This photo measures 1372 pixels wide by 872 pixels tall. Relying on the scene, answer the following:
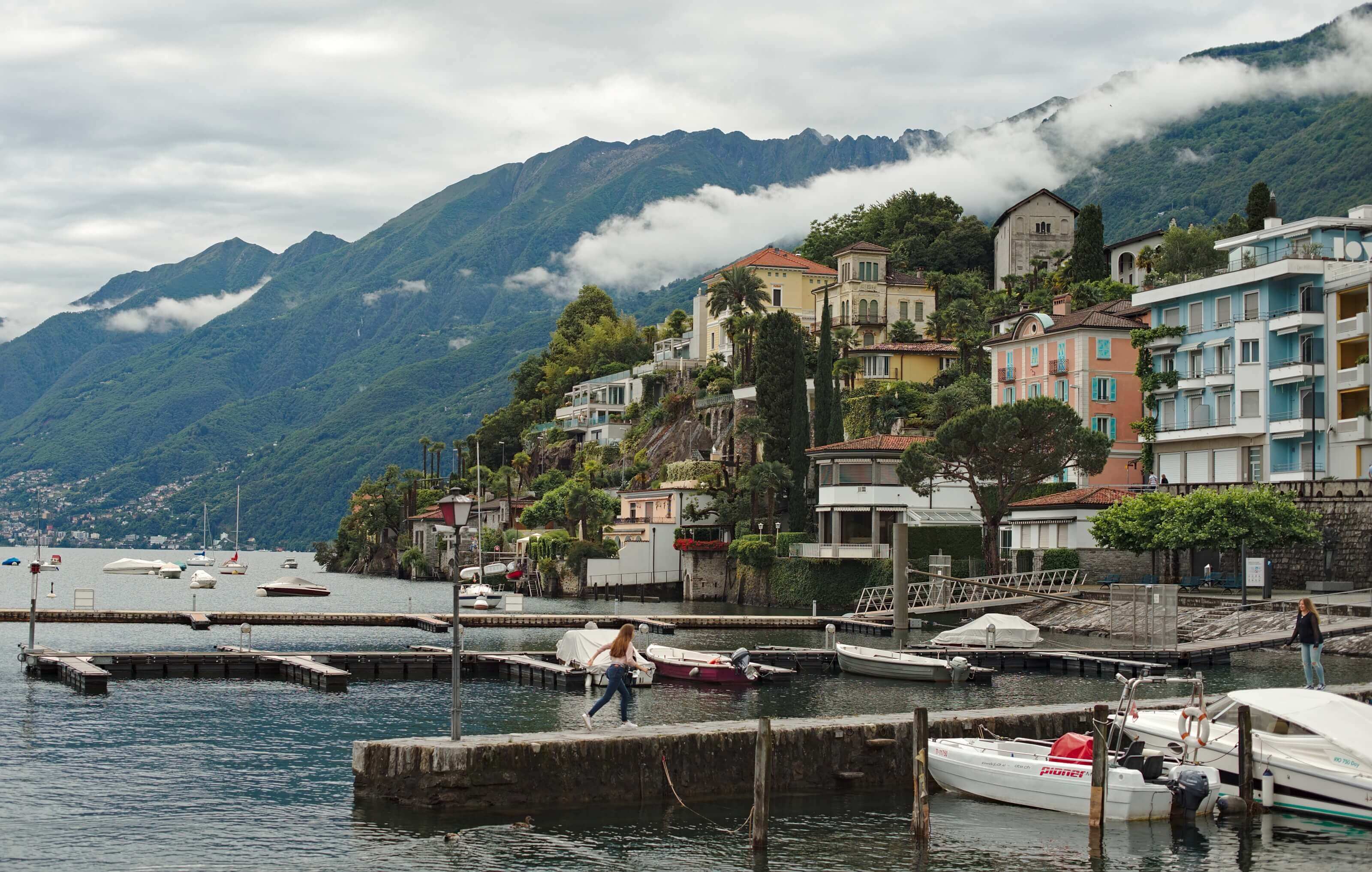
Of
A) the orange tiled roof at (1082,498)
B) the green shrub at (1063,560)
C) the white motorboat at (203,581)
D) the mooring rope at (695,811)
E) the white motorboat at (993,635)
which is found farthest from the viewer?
the white motorboat at (203,581)

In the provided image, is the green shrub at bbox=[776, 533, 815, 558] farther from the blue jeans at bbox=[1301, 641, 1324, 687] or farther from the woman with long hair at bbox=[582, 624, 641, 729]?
the woman with long hair at bbox=[582, 624, 641, 729]

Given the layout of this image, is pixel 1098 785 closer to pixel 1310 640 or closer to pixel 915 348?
pixel 1310 640

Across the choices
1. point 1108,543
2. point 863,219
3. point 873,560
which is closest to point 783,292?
point 863,219

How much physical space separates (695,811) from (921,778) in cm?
405

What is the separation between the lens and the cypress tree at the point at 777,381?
10531 centimetres

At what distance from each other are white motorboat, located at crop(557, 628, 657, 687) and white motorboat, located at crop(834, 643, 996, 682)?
23.4ft

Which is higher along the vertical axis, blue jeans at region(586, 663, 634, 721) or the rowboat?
blue jeans at region(586, 663, 634, 721)

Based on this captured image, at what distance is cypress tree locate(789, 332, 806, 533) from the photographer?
320ft

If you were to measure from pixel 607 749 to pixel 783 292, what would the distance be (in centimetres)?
11886

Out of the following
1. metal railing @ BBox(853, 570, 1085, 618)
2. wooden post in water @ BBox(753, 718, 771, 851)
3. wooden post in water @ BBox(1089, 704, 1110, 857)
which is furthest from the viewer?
metal railing @ BBox(853, 570, 1085, 618)

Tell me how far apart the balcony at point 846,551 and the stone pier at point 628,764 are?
5967cm

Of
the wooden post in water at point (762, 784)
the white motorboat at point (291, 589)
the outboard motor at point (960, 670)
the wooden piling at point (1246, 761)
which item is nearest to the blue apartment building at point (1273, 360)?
the outboard motor at point (960, 670)

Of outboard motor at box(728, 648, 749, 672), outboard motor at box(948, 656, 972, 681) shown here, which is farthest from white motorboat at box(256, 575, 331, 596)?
outboard motor at box(948, 656, 972, 681)

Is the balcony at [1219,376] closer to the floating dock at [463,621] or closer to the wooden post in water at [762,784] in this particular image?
the floating dock at [463,621]
